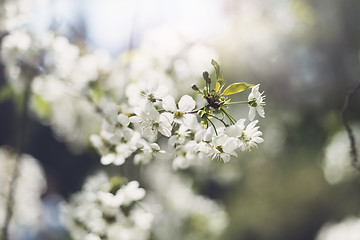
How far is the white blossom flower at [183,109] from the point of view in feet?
1.69

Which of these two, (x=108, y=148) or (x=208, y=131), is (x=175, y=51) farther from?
(x=208, y=131)

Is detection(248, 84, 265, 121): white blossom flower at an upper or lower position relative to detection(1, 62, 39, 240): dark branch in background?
lower

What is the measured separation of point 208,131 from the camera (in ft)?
1.67

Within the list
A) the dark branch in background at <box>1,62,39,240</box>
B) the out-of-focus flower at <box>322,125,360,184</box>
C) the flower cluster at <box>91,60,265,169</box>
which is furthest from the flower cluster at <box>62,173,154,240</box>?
the out-of-focus flower at <box>322,125,360,184</box>

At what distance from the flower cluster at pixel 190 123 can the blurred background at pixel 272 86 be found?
270 millimetres

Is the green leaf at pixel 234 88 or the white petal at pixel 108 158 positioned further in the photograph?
the white petal at pixel 108 158

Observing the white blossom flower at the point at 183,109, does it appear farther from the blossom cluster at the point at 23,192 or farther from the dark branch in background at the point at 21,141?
the blossom cluster at the point at 23,192

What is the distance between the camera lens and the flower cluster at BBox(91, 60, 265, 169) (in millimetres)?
510

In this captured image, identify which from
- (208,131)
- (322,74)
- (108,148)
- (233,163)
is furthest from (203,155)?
(322,74)

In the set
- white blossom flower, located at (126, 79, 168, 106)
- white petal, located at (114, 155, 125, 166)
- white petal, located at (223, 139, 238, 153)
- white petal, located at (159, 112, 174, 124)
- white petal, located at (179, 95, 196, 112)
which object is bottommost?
white petal, located at (223, 139, 238, 153)

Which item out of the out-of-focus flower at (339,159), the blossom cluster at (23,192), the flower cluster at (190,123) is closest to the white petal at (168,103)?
the flower cluster at (190,123)

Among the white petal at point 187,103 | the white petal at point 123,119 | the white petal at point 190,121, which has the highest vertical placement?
the white petal at point 123,119

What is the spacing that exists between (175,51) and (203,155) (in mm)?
623

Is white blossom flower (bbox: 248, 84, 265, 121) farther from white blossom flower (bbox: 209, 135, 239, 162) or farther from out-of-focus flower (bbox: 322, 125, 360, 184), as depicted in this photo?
out-of-focus flower (bbox: 322, 125, 360, 184)
